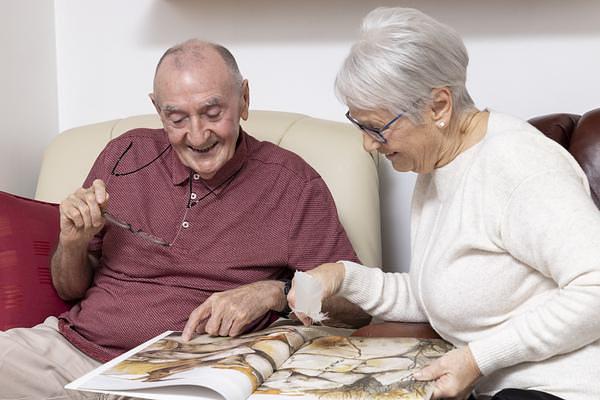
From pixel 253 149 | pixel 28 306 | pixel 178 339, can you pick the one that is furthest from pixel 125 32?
pixel 178 339

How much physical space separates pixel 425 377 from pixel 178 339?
0.50 meters

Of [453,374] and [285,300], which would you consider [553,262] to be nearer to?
[453,374]

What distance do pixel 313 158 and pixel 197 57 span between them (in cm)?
44

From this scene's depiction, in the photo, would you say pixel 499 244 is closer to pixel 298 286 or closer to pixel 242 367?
pixel 298 286

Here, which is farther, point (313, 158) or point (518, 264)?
point (313, 158)

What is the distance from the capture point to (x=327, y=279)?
156 cm

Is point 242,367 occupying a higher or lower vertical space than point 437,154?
lower

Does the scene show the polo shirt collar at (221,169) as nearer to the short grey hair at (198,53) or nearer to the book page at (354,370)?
the short grey hair at (198,53)

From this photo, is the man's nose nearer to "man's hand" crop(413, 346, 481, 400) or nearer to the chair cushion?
the chair cushion

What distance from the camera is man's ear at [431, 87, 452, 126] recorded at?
1406mm

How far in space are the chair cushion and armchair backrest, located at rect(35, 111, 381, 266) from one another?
11.4 inches

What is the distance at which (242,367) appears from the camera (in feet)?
4.29

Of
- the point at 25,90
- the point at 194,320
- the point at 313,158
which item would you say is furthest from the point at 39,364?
the point at 25,90

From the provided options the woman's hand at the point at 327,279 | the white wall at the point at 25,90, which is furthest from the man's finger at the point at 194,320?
the white wall at the point at 25,90
